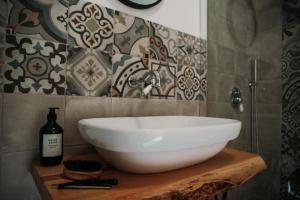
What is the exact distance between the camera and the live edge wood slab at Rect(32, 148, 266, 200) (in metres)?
0.44

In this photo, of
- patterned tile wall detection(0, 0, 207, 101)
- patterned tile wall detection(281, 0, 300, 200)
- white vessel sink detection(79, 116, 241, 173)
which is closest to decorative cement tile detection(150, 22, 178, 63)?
patterned tile wall detection(0, 0, 207, 101)

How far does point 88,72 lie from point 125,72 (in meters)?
0.18

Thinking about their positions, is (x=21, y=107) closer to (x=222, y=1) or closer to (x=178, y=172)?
(x=178, y=172)

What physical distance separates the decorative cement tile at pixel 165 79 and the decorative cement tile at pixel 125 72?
0.25 ft

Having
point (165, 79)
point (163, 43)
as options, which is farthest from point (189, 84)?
point (163, 43)

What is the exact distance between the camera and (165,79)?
3.63 feet

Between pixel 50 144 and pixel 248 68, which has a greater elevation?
pixel 248 68

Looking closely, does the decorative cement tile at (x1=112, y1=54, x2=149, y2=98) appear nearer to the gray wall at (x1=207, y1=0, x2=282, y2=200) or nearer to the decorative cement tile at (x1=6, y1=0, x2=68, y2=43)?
the decorative cement tile at (x1=6, y1=0, x2=68, y2=43)

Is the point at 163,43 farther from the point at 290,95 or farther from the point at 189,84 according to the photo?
the point at 290,95

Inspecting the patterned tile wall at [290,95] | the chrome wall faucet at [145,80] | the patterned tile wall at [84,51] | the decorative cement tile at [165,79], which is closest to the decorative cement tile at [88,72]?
the patterned tile wall at [84,51]

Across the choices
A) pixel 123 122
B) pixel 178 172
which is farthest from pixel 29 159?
pixel 178 172

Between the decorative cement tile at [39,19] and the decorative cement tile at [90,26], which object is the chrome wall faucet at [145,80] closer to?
the decorative cement tile at [90,26]

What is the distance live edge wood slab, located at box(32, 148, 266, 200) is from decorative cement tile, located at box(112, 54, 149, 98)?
1.38 feet

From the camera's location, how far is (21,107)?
2.26 feet
